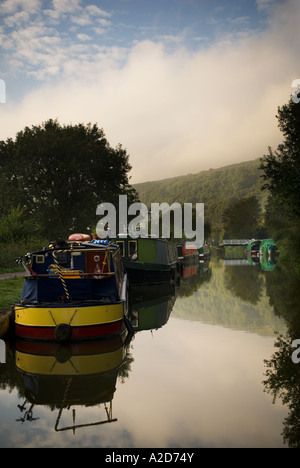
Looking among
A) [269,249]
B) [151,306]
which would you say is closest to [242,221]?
[269,249]

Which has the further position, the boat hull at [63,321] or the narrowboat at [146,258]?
the narrowboat at [146,258]

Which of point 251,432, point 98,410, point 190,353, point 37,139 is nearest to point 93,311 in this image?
point 190,353

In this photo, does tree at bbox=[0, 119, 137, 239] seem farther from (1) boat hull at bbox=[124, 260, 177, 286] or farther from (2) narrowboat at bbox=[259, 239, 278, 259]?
(2) narrowboat at bbox=[259, 239, 278, 259]

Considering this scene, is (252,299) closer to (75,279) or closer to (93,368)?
(75,279)

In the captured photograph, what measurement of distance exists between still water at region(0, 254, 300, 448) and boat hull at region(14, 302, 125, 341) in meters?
0.34

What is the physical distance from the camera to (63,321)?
13.2 m

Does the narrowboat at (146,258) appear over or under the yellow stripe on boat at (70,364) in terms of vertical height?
over

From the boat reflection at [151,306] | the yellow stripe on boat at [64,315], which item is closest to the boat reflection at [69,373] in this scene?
the yellow stripe on boat at [64,315]

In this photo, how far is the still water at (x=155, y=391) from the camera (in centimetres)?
739

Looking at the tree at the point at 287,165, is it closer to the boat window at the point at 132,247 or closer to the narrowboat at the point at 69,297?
the boat window at the point at 132,247

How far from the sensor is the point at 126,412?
27.7ft

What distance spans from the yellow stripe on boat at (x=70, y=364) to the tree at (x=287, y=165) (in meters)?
17.9

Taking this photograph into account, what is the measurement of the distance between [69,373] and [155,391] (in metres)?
2.36
